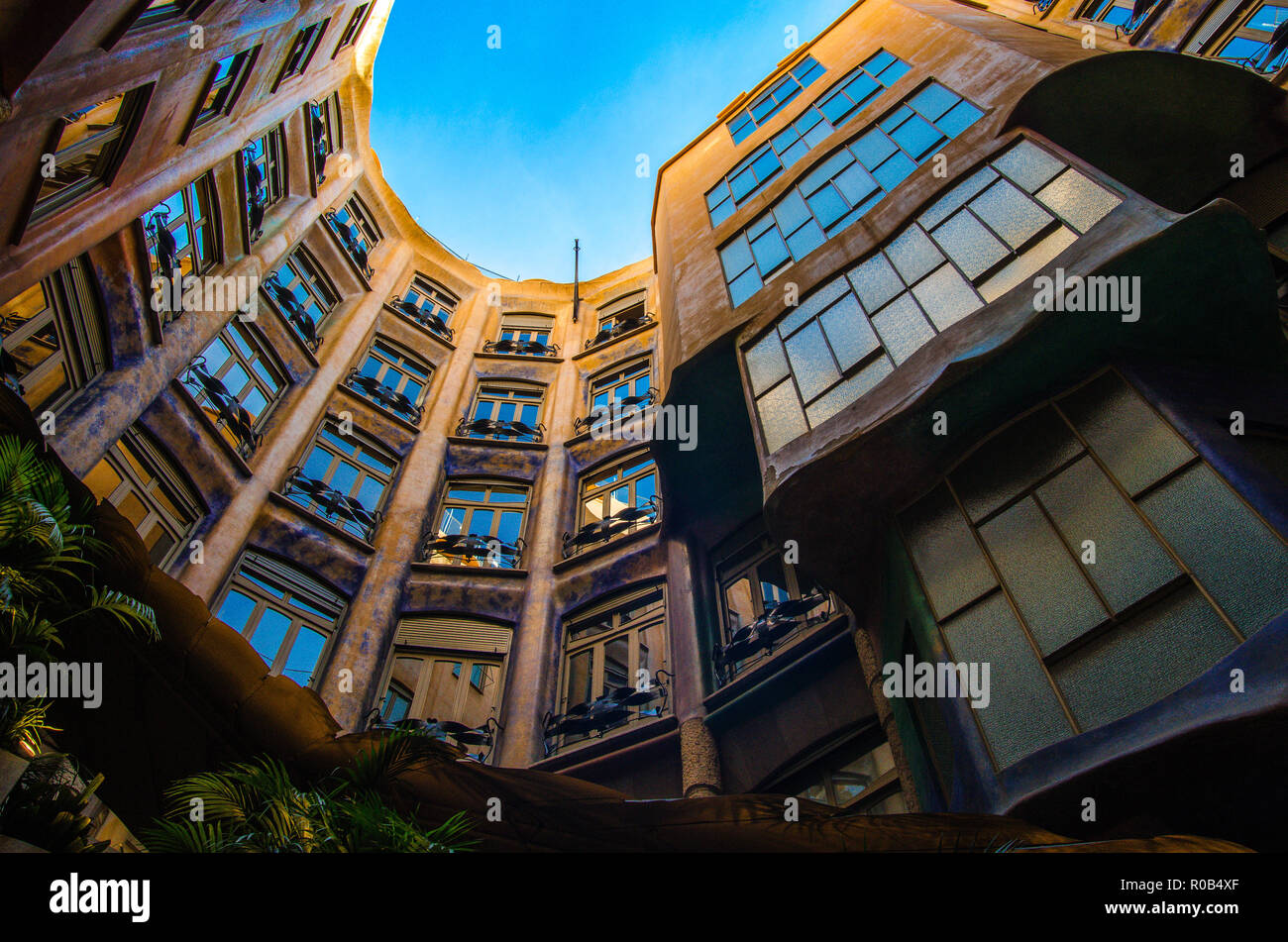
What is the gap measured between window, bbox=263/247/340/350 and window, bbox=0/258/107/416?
5864 mm

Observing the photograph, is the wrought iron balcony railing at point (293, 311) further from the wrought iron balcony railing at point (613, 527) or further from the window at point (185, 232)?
the wrought iron balcony railing at point (613, 527)

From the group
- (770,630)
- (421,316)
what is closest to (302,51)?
(421,316)

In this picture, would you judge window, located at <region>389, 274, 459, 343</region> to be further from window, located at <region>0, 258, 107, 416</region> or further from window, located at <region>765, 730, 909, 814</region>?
Answer: window, located at <region>765, 730, 909, 814</region>

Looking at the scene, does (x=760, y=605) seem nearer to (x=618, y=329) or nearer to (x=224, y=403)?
(x=224, y=403)

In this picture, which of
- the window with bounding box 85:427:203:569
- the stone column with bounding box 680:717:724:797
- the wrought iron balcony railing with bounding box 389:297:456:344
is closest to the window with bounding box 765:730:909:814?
the stone column with bounding box 680:717:724:797

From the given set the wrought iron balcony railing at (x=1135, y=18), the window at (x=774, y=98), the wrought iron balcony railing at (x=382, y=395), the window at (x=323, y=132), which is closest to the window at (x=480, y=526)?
the wrought iron balcony railing at (x=382, y=395)

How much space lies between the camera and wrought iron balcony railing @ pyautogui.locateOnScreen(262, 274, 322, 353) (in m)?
16.6

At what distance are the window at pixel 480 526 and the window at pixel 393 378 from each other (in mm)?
2537

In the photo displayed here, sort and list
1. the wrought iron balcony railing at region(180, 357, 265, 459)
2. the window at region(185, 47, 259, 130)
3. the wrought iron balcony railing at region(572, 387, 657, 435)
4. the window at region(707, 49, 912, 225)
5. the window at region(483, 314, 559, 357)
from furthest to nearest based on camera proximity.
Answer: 1. the window at region(483, 314, 559, 357)
2. the wrought iron balcony railing at region(572, 387, 657, 435)
3. the window at region(707, 49, 912, 225)
4. the wrought iron balcony railing at region(180, 357, 265, 459)
5. the window at region(185, 47, 259, 130)

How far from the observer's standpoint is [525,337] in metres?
24.4

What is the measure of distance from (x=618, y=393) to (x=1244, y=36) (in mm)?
14432
